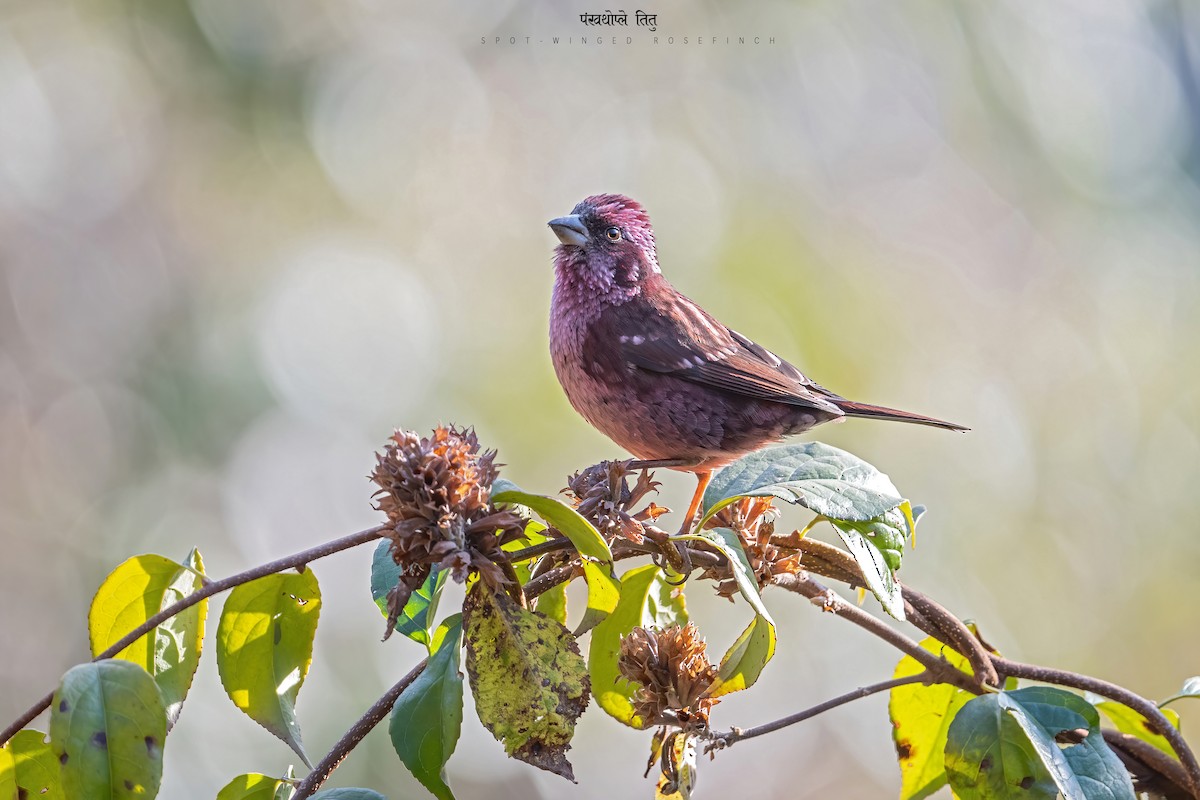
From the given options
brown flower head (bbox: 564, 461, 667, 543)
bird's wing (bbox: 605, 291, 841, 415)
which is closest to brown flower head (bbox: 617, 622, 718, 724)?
brown flower head (bbox: 564, 461, 667, 543)

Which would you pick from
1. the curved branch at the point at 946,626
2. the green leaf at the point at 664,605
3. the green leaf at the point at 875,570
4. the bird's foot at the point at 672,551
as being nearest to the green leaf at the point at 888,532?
the green leaf at the point at 875,570

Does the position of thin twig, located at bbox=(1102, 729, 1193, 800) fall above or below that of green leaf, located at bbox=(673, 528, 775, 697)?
below

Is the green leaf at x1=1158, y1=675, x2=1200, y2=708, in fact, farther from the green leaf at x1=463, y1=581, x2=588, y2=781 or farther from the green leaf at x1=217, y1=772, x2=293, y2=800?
the green leaf at x1=217, y1=772, x2=293, y2=800

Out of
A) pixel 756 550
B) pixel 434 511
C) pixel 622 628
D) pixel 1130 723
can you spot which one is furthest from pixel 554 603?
pixel 1130 723

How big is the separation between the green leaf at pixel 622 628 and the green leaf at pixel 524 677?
0.43 meters

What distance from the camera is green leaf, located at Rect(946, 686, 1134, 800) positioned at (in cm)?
151

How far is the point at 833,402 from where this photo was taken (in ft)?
10.5

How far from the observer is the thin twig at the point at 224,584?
132 centimetres

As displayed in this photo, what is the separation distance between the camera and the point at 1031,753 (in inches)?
59.7

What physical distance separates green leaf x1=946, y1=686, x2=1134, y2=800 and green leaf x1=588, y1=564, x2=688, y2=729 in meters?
0.55

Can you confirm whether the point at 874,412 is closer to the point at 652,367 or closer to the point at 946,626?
the point at 652,367

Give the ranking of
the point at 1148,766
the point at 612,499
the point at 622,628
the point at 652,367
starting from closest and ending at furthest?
the point at 612,499
the point at 1148,766
the point at 622,628
the point at 652,367

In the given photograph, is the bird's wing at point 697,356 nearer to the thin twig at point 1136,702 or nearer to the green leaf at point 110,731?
the thin twig at point 1136,702

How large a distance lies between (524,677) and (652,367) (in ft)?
5.65
